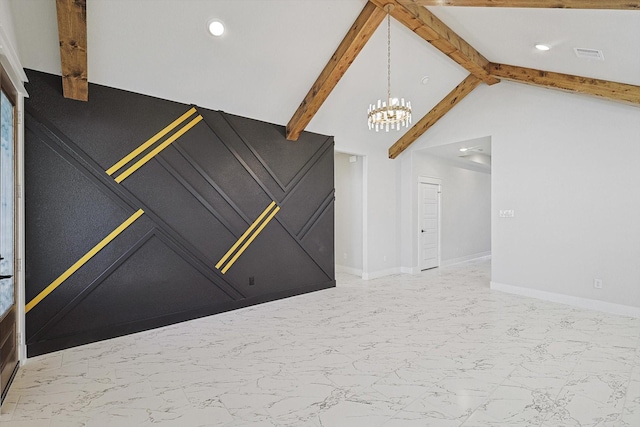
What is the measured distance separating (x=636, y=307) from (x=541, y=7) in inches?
153

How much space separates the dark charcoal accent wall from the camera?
3.24 meters

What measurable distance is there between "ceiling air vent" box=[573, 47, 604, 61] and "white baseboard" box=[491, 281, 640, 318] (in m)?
3.13

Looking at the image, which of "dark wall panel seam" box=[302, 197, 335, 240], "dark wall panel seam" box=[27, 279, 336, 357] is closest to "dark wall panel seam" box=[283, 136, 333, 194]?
"dark wall panel seam" box=[302, 197, 335, 240]

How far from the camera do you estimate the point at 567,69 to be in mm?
4246

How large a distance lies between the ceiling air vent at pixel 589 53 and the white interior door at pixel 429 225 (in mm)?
3818

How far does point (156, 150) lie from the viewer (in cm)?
392

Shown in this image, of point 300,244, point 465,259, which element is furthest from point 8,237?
point 465,259

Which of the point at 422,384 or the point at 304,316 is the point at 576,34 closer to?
the point at 422,384

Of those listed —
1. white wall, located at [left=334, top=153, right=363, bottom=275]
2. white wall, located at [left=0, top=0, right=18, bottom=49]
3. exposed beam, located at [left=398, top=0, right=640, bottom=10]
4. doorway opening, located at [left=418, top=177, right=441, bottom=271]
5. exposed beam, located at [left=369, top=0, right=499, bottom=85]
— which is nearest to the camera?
white wall, located at [left=0, top=0, right=18, bottom=49]

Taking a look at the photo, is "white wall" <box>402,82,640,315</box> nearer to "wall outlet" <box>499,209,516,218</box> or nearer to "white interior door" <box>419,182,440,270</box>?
"wall outlet" <box>499,209,516,218</box>

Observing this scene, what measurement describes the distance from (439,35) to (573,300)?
4.15 meters

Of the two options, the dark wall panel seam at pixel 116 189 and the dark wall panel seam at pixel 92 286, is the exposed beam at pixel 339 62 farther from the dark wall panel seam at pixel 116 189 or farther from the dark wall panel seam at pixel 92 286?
the dark wall panel seam at pixel 92 286

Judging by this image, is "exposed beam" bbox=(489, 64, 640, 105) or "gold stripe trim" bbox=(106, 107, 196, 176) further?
"exposed beam" bbox=(489, 64, 640, 105)

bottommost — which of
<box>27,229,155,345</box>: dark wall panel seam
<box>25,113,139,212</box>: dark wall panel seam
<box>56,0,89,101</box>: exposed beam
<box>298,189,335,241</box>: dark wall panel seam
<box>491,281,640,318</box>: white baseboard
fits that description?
<box>491,281,640,318</box>: white baseboard
